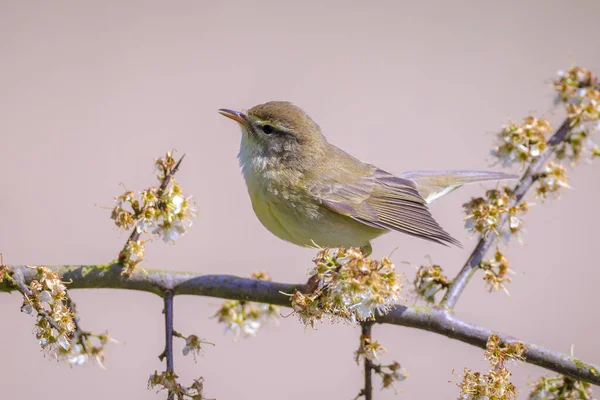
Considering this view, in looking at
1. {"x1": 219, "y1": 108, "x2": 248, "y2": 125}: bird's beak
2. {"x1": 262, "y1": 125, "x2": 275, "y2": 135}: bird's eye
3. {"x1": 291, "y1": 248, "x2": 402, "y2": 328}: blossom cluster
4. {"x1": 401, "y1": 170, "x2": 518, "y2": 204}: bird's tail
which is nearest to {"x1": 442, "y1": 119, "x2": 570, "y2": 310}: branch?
{"x1": 291, "y1": 248, "x2": 402, "y2": 328}: blossom cluster

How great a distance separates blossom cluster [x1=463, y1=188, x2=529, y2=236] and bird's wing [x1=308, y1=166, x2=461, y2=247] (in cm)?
35

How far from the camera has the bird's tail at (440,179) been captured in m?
3.76

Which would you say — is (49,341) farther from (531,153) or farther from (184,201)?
(531,153)

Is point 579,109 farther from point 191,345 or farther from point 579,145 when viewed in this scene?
point 191,345

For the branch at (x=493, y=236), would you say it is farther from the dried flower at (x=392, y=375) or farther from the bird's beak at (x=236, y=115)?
the bird's beak at (x=236, y=115)

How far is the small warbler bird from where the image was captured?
10.1ft

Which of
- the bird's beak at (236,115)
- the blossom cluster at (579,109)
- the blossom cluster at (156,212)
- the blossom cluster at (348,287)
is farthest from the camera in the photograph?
the bird's beak at (236,115)

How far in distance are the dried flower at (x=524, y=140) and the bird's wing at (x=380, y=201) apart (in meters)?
0.45

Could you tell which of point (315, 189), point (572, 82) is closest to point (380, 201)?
point (315, 189)

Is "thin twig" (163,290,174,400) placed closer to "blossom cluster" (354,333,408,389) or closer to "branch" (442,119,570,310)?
"blossom cluster" (354,333,408,389)

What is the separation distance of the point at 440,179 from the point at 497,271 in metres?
1.44

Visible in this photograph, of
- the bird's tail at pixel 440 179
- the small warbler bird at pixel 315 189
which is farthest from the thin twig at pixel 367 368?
the bird's tail at pixel 440 179

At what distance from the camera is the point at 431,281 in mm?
2420

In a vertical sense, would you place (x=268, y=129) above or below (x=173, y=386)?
above
